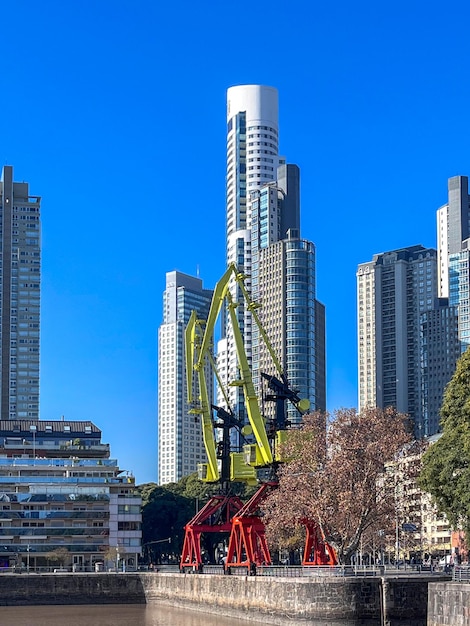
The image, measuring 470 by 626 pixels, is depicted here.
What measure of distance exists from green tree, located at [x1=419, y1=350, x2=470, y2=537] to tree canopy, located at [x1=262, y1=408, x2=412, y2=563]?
996 centimetres

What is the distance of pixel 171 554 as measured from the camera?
6639 inches

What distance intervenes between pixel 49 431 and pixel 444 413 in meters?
122

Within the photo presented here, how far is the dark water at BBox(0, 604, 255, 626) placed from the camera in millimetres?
80375

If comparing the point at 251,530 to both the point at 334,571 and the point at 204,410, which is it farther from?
the point at 334,571

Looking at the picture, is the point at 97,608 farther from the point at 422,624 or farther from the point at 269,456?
the point at 422,624

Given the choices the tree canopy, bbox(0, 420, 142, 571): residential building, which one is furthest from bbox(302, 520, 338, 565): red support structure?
bbox(0, 420, 142, 571): residential building

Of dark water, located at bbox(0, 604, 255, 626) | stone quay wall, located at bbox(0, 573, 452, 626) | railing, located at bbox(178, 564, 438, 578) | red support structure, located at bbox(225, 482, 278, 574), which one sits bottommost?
dark water, located at bbox(0, 604, 255, 626)

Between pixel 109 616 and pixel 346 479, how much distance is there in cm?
2009

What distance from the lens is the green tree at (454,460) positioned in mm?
69062

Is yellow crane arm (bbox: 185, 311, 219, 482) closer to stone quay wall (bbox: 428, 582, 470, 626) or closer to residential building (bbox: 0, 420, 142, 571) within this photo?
residential building (bbox: 0, 420, 142, 571)

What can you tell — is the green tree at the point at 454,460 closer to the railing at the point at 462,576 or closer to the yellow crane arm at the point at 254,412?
the railing at the point at 462,576

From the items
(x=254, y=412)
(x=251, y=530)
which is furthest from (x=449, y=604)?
(x=254, y=412)

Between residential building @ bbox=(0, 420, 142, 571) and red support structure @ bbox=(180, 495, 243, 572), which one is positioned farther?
residential building @ bbox=(0, 420, 142, 571)

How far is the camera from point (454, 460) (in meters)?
69.8
